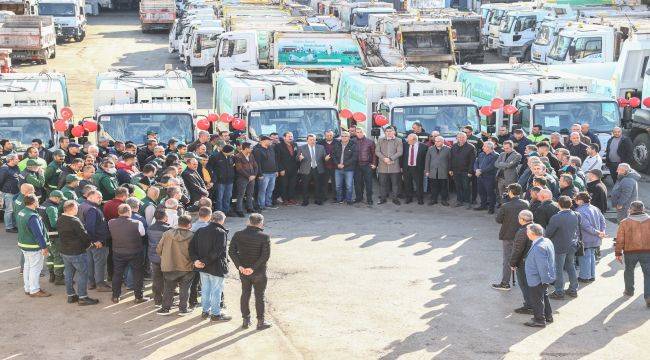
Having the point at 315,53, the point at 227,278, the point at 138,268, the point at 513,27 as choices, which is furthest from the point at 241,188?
the point at 513,27

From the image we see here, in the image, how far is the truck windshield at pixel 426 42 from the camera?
Answer: 3800 cm

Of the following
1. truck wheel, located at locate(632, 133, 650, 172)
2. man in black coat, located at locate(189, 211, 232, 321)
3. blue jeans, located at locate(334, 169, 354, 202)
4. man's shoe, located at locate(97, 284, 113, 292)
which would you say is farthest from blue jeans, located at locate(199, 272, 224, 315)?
truck wheel, located at locate(632, 133, 650, 172)

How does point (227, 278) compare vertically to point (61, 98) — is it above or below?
below

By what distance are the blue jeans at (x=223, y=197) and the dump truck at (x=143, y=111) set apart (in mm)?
1526

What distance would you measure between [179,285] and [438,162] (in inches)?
308

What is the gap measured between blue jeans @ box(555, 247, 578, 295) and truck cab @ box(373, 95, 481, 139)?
23.9 ft

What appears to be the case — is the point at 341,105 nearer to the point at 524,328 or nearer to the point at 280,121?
the point at 280,121

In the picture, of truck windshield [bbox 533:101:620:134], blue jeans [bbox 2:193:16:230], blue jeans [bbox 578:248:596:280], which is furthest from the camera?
truck windshield [bbox 533:101:620:134]

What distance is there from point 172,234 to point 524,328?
14.9 feet

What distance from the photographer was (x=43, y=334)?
13.4 meters

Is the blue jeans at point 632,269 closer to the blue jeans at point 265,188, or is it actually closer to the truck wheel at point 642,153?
the blue jeans at point 265,188

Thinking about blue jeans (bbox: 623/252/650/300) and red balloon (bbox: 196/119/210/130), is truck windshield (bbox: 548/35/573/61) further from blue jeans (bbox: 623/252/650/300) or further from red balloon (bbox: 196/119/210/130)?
blue jeans (bbox: 623/252/650/300)

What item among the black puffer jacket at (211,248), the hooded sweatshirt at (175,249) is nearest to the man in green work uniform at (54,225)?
the hooded sweatshirt at (175,249)

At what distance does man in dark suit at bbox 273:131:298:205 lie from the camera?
20594 millimetres
